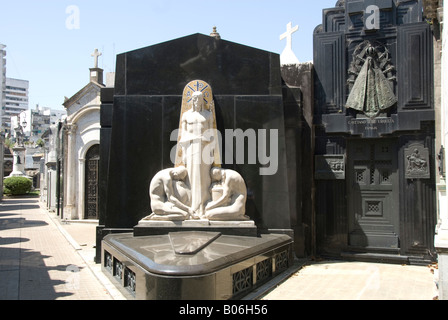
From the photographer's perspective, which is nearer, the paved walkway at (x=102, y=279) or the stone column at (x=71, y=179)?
the paved walkway at (x=102, y=279)

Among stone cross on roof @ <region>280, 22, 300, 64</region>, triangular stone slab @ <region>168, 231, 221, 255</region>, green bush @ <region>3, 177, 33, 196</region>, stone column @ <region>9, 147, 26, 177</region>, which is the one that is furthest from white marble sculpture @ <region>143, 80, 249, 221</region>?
stone column @ <region>9, 147, 26, 177</region>

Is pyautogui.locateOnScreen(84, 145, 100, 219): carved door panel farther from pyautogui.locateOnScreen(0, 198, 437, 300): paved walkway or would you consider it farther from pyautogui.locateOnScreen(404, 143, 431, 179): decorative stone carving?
pyautogui.locateOnScreen(404, 143, 431, 179): decorative stone carving

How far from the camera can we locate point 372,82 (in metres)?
9.44

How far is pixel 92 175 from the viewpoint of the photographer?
17406 mm

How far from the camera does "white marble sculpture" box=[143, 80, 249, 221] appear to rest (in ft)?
26.7

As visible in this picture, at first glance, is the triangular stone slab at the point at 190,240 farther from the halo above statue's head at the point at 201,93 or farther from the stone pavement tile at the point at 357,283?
the halo above statue's head at the point at 201,93

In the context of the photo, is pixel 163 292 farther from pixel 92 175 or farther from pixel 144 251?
pixel 92 175

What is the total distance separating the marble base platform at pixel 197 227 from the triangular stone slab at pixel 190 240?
0.55 ft

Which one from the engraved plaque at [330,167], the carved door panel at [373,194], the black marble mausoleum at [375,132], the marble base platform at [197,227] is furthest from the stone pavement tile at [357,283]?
the engraved plaque at [330,167]

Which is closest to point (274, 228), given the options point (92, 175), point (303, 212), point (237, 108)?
point (303, 212)

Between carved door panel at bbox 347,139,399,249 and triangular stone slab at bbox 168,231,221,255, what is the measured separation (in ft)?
11.5

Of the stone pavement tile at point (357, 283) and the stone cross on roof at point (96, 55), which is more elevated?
the stone cross on roof at point (96, 55)

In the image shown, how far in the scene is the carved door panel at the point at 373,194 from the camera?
9.41 m

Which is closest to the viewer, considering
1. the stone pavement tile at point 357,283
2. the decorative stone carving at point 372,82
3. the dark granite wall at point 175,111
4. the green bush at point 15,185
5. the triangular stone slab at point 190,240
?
the triangular stone slab at point 190,240
